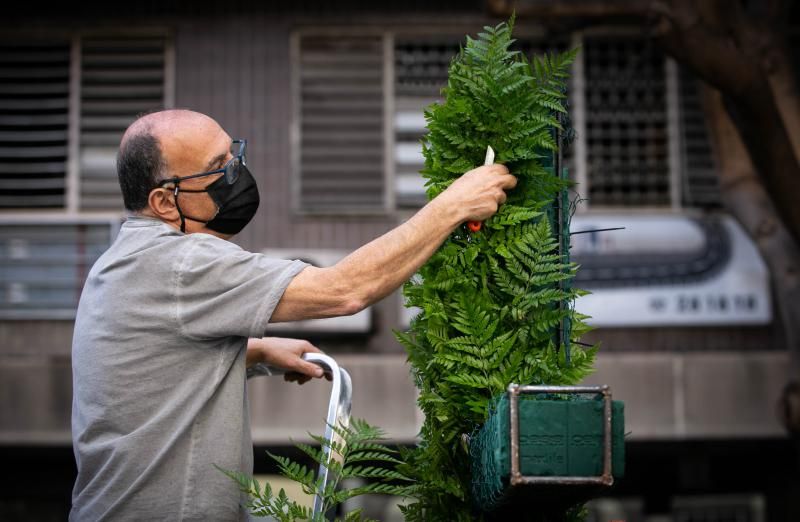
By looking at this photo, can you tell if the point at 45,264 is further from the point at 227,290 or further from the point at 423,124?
the point at 227,290

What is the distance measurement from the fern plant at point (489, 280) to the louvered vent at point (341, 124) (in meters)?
6.95

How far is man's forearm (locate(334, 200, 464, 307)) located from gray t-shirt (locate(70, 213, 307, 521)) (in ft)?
0.51

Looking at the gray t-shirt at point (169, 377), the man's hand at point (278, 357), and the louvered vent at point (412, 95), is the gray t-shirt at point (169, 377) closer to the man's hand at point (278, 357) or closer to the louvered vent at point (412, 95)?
the man's hand at point (278, 357)

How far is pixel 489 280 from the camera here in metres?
2.65

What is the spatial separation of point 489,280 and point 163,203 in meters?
0.90

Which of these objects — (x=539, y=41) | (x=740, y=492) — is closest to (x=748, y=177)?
(x=539, y=41)

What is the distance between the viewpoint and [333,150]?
383 inches

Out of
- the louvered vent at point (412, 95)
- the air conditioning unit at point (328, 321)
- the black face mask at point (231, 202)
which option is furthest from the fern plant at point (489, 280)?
the louvered vent at point (412, 95)

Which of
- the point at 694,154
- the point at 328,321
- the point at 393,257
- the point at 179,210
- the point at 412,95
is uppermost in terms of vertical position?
the point at 412,95

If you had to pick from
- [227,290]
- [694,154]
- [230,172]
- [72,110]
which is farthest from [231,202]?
[694,154]

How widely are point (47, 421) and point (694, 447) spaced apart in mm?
5881

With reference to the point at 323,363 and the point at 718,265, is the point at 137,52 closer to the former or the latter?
the point at 718,265

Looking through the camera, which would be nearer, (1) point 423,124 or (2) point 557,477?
(2) point 557,477

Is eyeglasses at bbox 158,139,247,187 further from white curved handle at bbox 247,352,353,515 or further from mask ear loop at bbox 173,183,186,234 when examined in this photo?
white curved handle at bbox 247,352,353,515
